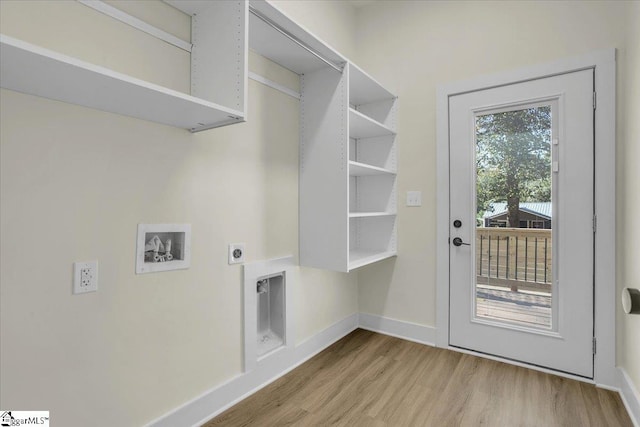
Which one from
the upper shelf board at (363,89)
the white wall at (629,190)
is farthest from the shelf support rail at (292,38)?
the white wall at (629,190)

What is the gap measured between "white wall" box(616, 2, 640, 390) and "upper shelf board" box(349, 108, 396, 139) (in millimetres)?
1459

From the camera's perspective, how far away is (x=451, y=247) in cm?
261

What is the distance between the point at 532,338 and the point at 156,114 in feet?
8.79

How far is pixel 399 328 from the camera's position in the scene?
2.85 m

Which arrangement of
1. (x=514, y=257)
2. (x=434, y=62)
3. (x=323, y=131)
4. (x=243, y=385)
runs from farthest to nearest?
1. (x=434, y=62)
2. (x=514, y=257)
3. (x=323, y=131)
4. (x=243, y=385)

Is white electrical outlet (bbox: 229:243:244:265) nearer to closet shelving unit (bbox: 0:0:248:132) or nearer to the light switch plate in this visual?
closet shelving unit (bbox: 0:0:248:132)

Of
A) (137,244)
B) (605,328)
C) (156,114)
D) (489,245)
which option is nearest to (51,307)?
(137,244)

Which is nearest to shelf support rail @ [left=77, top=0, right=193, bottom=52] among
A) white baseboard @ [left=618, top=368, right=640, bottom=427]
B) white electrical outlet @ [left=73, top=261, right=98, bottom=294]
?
white electrical outlet @ [left=73, top=261, right=98, bottom=294]

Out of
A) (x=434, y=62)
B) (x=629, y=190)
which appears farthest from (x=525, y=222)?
(x=434, y=62)

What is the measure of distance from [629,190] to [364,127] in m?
1.68

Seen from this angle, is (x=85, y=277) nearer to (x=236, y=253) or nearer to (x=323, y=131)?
(x=236, y=253)

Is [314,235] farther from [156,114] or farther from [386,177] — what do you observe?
[156,114]

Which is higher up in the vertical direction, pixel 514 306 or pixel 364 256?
pixel 364 256

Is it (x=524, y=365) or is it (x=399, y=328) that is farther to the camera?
(x=399, y=328)
